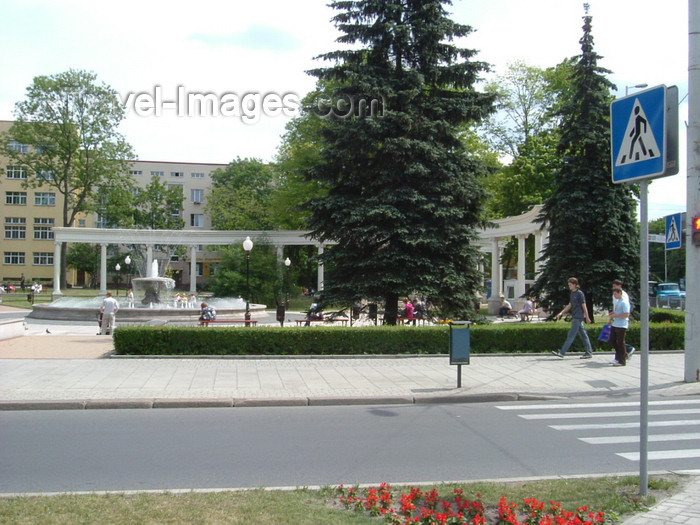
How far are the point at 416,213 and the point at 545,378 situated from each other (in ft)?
27.6

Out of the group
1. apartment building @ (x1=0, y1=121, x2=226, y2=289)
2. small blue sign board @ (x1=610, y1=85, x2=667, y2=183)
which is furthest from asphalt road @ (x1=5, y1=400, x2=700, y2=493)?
apartment building @ (x1=0, y1=121, x2=226, y2=289)

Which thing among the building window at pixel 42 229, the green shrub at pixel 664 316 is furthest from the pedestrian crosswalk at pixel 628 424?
the building window at pixel 42 229

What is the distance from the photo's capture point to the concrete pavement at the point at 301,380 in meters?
10.9

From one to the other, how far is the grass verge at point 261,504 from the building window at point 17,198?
280ft

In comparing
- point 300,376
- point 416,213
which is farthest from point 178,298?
point 300,376

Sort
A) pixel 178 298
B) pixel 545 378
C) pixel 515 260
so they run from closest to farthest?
pixel 545 378, pixel 178 298, pixel 515 260

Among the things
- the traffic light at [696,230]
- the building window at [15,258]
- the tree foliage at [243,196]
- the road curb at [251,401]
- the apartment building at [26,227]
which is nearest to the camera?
the road curb at [251,401]

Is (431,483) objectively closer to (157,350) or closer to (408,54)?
(157,350)

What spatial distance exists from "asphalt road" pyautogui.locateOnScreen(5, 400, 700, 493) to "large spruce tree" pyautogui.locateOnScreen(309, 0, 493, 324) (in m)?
9.82

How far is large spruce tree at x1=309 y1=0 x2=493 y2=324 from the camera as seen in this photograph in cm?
2012

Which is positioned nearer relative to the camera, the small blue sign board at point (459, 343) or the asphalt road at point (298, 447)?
the asphalt road at point (298, 447)

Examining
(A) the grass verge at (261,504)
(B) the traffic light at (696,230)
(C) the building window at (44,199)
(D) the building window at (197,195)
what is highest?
(D) the building window at (197,195)

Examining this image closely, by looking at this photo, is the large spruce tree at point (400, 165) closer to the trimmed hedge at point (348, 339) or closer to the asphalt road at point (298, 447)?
the trimmed hedge at point (348, 339)

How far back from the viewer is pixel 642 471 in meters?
5.56
